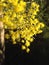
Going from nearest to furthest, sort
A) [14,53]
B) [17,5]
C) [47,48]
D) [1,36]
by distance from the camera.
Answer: [17,5], [1,36], [14,53], [47,48]

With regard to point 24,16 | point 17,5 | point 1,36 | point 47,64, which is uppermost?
point 17,5

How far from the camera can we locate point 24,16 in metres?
6.32

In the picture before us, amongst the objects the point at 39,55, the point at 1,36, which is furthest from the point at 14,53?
the point at 1,36

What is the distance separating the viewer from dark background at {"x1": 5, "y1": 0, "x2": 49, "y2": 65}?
8.73m

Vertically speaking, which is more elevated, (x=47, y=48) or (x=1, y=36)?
(x=1, y=36)

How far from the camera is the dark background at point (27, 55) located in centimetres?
873

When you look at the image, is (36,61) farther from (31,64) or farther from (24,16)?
(24,16)

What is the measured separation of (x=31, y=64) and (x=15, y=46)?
1.19 m

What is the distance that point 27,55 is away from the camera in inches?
361

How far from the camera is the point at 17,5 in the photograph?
4461mm

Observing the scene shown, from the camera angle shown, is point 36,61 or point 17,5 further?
point 36,61

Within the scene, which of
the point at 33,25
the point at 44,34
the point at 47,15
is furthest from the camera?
the point at 47,15

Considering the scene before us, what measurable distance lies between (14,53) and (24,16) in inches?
121

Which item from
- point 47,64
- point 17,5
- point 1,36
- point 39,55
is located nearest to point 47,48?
point 39,55
